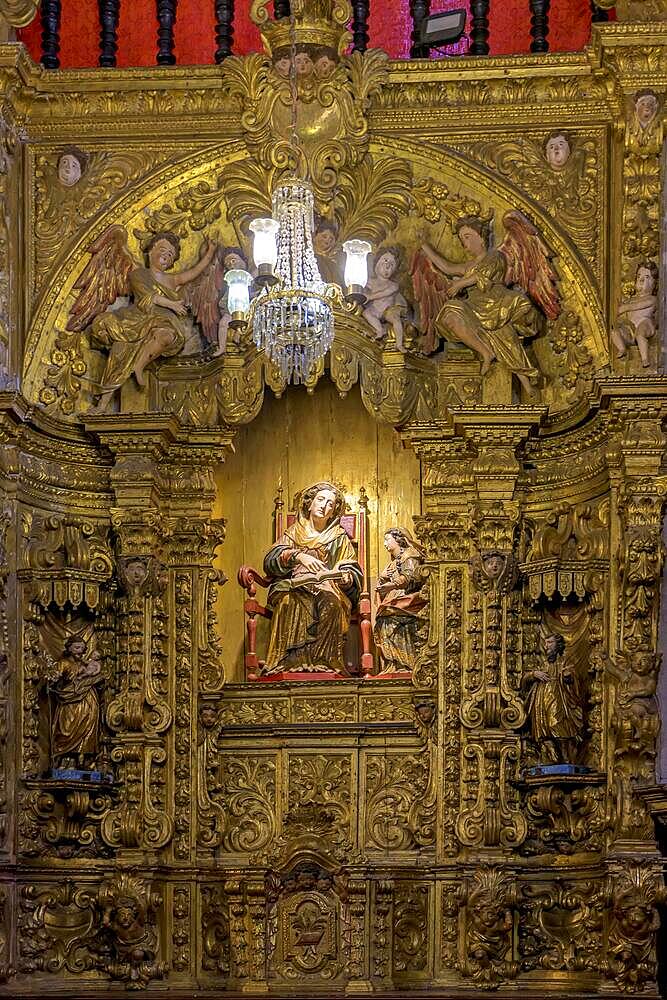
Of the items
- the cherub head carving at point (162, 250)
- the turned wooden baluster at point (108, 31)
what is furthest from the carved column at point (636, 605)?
the turned wooden baluster at point (108, 31)

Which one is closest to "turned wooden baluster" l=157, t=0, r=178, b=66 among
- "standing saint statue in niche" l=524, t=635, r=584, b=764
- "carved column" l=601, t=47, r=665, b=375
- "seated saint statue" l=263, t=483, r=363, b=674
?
"carved column" l=601, t=47, r=665, b=375

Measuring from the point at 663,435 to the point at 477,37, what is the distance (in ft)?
12.8

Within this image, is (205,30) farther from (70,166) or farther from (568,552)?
(568,552)

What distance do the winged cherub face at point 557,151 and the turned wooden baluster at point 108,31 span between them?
3.76 metres

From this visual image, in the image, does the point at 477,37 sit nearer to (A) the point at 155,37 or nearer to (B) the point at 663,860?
(A) the point at 155,37

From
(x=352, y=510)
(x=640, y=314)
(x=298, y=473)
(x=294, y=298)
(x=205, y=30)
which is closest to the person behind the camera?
(x=294, y=298)

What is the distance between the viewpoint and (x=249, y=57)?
19.0 m

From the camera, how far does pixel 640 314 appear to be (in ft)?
59.5

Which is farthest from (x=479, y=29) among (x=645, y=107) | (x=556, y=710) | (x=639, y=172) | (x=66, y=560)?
(x=556, y=710)

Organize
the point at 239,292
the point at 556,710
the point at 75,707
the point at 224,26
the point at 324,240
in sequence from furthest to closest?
1. the point at 324,240
2. the point at 224,26
3. the point at 75,707
4. the point at 239,292
5. the point at 556,710

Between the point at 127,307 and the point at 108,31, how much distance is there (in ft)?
7.72

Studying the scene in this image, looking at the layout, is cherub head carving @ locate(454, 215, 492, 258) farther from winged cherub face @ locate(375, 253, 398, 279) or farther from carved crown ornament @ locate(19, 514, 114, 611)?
carved crown ornament @ locate(19, 514, 114, 611)

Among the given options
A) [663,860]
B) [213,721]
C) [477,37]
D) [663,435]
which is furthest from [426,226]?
[663,860]

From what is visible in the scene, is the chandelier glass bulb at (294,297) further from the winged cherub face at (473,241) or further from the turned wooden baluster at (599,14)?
the turned wooden baluster at (599,14)
